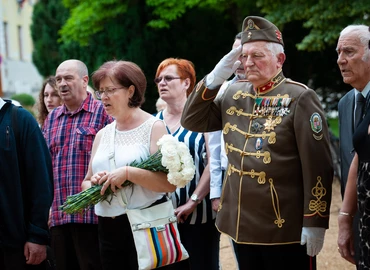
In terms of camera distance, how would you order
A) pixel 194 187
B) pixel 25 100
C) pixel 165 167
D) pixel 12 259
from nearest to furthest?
pixel 12 259, pixel 165 167, pixel 194 187, pixel 25 100

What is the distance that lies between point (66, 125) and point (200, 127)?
5.02ft

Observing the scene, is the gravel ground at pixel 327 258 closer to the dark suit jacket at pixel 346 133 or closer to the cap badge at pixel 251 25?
the dark suit jacket at pixel 346 133

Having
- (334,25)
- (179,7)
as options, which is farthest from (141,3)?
(334,25)

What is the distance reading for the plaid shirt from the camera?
5152 mm

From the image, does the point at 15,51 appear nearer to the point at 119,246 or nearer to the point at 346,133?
the point at 119,246

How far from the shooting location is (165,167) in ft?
13.9

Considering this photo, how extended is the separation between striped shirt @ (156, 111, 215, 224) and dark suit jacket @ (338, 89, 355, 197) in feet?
3.82

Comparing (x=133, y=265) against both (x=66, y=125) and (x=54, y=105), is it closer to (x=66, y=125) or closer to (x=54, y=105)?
(x=66, y=125)

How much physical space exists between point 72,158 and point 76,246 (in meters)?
0.71

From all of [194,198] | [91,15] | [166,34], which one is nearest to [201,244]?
[194,198]

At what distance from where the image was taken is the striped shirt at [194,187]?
5066 mm

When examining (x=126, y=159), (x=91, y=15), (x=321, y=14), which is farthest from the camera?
(x=91, y=15)

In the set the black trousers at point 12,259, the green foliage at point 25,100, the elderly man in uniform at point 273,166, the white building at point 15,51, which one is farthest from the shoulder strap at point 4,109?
the white building at point 15,51

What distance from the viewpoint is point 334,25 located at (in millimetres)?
13125
